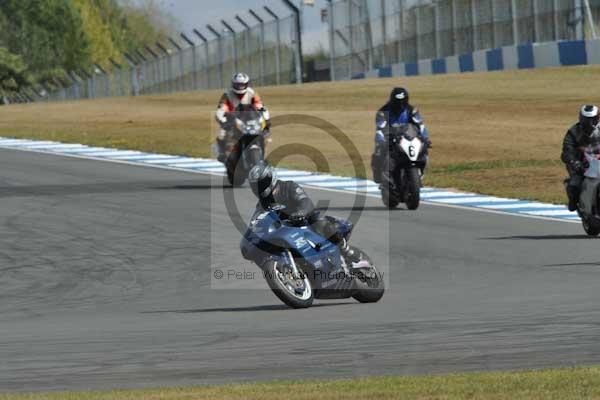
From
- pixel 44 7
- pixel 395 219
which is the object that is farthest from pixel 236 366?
pixel 44 7

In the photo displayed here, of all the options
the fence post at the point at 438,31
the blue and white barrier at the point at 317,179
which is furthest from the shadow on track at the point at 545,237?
the fence post at the point at 438,31

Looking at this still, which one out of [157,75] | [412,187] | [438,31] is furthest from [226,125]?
[157,75]

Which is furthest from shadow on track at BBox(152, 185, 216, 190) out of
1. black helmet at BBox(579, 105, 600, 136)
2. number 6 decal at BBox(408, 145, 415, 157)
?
black helmet at BBox(579, 105, 600, 136)

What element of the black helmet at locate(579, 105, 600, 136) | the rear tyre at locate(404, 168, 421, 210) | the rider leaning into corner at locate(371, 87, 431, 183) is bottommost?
the rear tyre at locate(404, 168, 421, 210)

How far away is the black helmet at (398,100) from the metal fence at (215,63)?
35.5 metres

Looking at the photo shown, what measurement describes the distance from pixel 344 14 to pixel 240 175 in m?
34.7

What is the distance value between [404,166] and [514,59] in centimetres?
2663

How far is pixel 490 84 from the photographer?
45156mm

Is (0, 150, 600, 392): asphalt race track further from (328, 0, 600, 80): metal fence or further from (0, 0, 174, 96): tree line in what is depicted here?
(0, 0, 174, 96): tree line

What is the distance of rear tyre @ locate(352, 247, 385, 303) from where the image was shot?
509 inches

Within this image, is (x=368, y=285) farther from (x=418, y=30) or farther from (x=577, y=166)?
(x=418, y=30)

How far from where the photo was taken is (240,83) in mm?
22391

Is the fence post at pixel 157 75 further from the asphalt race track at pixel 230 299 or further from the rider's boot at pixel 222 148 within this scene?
the rider's boot at pixel 222 148

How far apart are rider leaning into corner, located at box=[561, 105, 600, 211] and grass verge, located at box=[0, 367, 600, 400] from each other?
9670 millimetres
